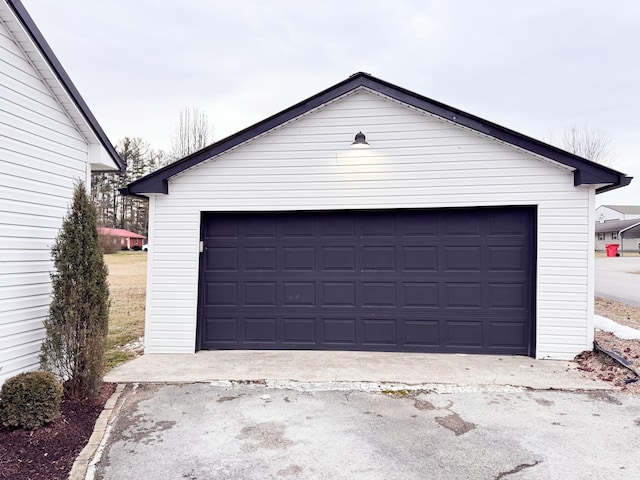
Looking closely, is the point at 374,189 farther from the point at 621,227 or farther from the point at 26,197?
the point at 621,227

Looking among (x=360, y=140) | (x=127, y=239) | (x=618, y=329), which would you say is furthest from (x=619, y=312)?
(x=127, y=239)

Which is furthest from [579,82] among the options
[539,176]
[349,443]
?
[349,443]

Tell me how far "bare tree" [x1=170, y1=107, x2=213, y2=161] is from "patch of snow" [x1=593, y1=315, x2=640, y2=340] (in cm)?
1477

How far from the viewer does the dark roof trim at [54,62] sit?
3.96 m

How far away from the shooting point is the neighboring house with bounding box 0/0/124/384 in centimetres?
409

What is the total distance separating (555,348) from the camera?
223 inches

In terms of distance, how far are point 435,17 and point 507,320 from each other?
7.70 meters

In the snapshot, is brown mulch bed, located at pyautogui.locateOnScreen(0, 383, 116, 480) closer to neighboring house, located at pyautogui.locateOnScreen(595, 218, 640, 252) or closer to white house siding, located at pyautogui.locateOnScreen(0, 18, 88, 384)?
white house siding, located at pyautogui.locateOnScreen(0, 18, 88, 384)

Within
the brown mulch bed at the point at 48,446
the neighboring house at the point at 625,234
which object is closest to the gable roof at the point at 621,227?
the neighboring house at the point at 625,234

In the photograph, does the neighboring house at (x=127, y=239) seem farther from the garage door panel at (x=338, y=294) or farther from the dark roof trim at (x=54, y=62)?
the garage door panel at (x=338, y=294)

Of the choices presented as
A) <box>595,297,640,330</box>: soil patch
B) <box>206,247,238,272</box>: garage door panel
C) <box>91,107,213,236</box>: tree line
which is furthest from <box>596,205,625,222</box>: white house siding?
<box>206,247,238,272</box>: garage door panel

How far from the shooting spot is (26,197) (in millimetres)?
4367

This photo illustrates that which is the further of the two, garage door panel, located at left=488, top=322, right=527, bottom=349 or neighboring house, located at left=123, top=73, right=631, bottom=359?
garage door panel, located at left=488, top=322, right=527, bottom=349

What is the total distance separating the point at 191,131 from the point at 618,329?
15733 millimetres
